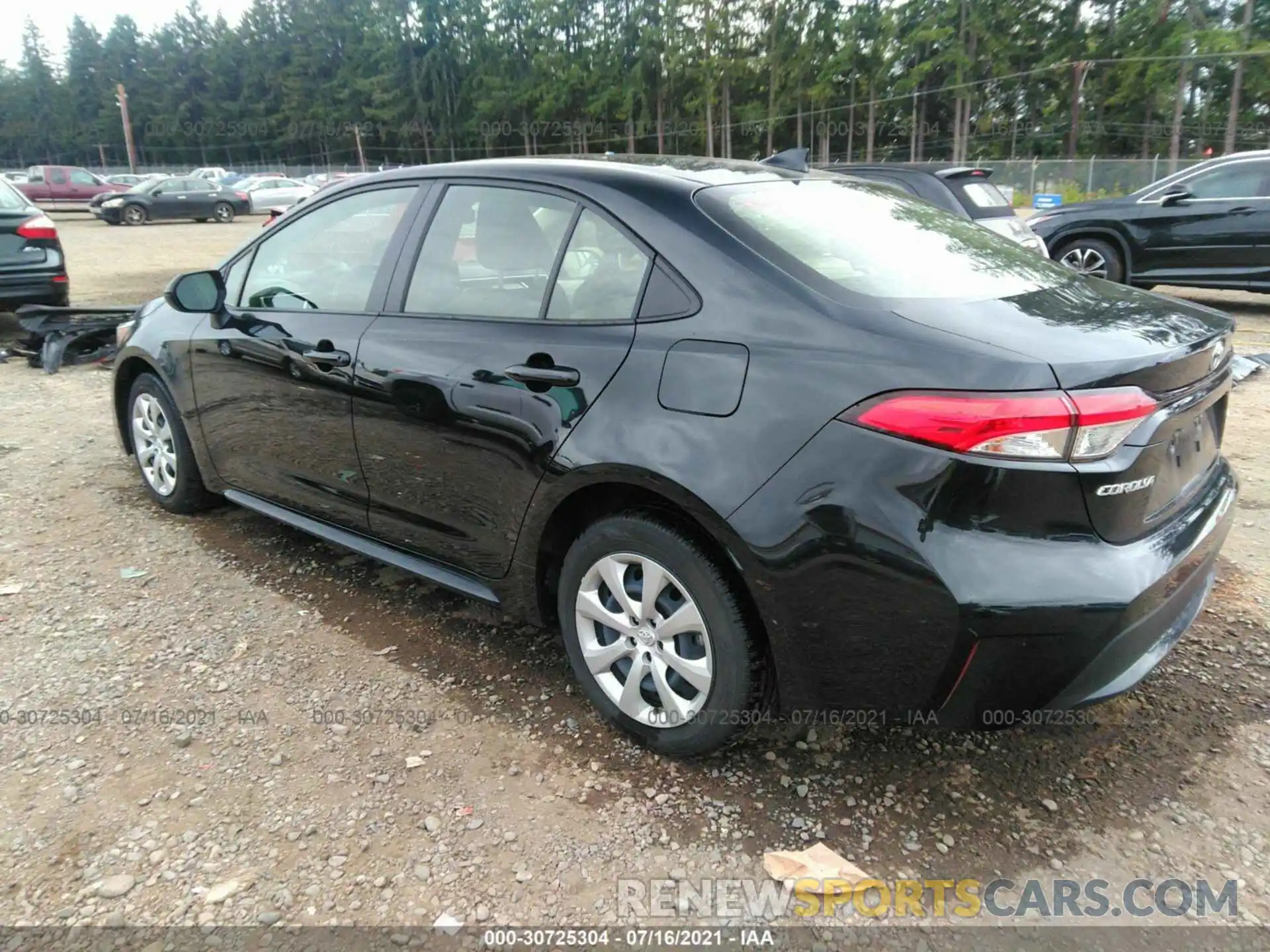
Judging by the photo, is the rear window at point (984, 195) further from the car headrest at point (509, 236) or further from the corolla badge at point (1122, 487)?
the corolla badge at point (1122, 487)

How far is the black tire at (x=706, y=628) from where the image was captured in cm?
225

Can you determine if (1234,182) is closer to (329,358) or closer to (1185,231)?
(1185,231)

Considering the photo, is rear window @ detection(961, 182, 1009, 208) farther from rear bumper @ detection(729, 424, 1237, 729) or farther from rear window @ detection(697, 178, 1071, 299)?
rear bumper @ detection(729, 424, 1237, 729)

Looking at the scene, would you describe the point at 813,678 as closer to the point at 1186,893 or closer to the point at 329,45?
the point at 1186,893

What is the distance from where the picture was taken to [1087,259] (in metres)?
9.55

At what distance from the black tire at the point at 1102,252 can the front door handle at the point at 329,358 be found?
837 cm

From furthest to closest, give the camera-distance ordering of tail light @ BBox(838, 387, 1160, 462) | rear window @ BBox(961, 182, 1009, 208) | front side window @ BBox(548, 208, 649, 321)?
rear window @ BBox(961, 182, 1009, 208), front side window @ BBox(548, 208, 649, 321), tail light @ BBox(838, 387, 1160, 462)

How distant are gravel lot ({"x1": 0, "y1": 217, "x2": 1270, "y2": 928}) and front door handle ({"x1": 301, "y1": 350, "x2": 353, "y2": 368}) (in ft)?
3.14

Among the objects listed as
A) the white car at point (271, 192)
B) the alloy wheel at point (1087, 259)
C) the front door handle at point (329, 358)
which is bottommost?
the alloy wheel at point (1087, 259)

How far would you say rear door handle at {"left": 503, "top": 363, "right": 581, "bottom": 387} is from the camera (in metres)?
2.48

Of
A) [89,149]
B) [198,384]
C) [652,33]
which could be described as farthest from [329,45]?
[198,384]

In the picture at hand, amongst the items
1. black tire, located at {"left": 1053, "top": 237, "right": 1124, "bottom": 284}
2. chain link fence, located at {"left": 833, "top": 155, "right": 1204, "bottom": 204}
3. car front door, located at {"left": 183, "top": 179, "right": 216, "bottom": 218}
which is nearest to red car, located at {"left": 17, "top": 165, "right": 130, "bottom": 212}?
car front door, located at {"left": 183, "top": 179, "right": 216, "bottom": 218}

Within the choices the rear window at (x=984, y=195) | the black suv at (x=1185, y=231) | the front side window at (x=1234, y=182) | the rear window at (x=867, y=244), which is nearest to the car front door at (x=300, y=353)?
the rear window at (x=867, y=244)

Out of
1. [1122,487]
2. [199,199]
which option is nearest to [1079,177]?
[199,199]
